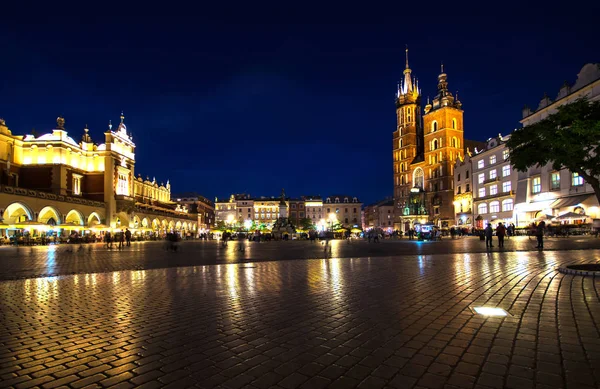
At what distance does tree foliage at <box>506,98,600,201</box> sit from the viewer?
10516 mm

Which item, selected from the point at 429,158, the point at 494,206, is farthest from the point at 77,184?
the point at 429,158

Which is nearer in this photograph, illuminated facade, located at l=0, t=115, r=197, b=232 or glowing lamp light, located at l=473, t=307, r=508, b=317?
glowing lamp light, located at l=473, t=307, r=508, b=317

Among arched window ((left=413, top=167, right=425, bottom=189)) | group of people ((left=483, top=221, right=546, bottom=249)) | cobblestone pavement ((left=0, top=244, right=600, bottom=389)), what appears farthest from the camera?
arched window ((left=413, top=167, right=425, bottom=189))

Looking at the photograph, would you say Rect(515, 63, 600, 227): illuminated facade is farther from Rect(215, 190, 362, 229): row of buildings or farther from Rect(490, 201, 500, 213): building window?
Rect(215, 190, 362, 229): row of buildings

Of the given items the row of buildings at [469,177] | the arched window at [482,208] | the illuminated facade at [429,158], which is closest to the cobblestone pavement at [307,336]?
the row of buildings at [469,177]

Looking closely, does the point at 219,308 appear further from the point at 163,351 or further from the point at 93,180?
the point at 93,180

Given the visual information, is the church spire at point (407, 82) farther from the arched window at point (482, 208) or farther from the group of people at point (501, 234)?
the group of people at point (501, 234)

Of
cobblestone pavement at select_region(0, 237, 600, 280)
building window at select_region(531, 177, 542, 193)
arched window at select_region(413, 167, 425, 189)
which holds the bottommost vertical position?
cobblestone pavement at select_region(0, 237, 600, 280)

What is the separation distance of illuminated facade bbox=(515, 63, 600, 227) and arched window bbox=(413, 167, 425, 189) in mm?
43115

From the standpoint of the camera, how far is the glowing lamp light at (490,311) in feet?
20.2

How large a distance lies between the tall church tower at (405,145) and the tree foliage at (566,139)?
→ 87605mm

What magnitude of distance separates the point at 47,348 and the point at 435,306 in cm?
582

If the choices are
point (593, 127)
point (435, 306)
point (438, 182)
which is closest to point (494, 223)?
point (438, 182)

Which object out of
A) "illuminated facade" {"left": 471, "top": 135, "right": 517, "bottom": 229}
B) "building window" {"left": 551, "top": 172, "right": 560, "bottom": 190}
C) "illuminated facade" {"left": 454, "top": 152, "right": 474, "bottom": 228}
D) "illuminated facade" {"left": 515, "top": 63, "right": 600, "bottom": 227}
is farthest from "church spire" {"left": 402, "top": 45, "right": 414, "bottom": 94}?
"building window" {"left": 551, "top": 172, "right": 560, "bottom": 190}
